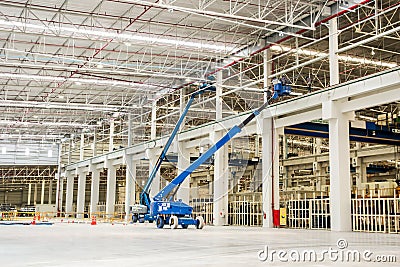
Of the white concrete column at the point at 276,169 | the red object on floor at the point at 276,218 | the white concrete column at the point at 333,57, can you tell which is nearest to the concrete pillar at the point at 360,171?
the white concrete column at the point at 276,169

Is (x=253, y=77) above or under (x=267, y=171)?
above

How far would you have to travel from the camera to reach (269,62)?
31469 millimetres

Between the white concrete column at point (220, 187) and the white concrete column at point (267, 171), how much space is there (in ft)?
14.6

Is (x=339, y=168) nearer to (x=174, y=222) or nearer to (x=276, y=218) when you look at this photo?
(x=276, y=218)

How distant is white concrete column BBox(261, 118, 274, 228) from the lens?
29719 mm

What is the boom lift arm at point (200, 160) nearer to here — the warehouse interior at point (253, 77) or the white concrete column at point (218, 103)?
the warehouse interior at point (253, 77)

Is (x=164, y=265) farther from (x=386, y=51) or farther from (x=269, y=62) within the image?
(x=386, y=51)

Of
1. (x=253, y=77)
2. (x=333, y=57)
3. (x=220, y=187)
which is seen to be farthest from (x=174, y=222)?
(x=253, y=77)

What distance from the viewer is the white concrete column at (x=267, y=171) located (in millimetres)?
29719

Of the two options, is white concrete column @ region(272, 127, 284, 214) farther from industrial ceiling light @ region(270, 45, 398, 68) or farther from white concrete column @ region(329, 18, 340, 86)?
white concrete column @ region(329, 18, 340, 86)

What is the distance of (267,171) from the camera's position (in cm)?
3023

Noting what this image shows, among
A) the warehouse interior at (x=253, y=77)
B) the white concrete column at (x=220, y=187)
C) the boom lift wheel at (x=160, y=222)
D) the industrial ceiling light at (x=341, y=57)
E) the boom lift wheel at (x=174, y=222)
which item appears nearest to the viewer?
the warehouse interior at (x=253, y=77)

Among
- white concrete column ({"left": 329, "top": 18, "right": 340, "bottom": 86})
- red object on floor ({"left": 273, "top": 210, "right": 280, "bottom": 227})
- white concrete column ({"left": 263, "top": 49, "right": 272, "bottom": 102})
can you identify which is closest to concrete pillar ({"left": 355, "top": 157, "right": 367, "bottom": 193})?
red object on floor ({"left": 273, "top": 210, "right": 280, "bottom": 227})

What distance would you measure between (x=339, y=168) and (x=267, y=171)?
20.8ft
